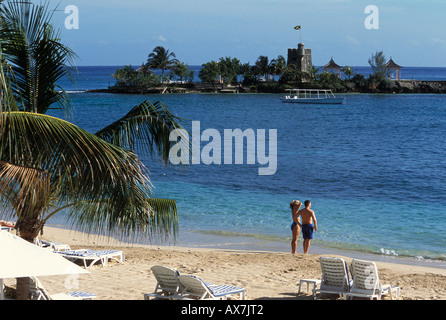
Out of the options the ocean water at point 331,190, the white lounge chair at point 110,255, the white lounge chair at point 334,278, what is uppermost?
the white lounge chair at point 334,278

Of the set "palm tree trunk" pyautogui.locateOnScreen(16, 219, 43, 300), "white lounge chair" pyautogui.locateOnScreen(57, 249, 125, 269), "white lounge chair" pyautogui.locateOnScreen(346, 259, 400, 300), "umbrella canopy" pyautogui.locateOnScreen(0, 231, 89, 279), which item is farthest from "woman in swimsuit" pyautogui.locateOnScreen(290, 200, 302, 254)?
"umbrella canopy" pyautogui.locateOnScreen(0, 231, 89, 279)

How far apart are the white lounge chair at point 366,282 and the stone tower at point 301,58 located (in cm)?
11905

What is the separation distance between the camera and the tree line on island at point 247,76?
4587 inches

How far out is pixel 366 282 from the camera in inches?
367

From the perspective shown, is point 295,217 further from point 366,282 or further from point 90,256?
point 90,256

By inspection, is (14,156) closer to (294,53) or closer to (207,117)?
(207,117)

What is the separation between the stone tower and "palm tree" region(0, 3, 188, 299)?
395ft

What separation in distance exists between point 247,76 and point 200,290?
387 feet

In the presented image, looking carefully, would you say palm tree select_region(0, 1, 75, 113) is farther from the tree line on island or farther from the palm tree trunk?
the tree line on island

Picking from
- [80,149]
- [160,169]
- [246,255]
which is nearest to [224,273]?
[246,255]

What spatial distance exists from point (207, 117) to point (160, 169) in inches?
1668

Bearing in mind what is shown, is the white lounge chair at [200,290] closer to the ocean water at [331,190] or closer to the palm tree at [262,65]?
the ocean water at [331,190]

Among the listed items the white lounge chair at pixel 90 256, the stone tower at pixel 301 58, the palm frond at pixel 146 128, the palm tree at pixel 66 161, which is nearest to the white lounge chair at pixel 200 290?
the palm tree at pixel 66 161

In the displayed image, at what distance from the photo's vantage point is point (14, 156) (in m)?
6.80
